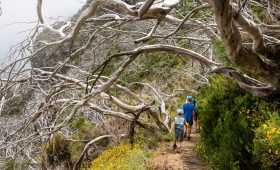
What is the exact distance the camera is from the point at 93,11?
5645 mm

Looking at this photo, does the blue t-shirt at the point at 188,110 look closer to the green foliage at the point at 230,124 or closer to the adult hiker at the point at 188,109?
the adult hiker at the point at 188,109

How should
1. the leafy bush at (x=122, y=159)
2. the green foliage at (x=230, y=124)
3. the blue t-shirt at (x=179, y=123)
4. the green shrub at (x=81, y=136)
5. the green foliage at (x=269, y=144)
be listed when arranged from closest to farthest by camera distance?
1. the green foliage at (x=269, y=144)
2. the green foliage at (x=230, y=124)
3. the leafy bush at (x=122, y=159)
4. the blue t-shirt at (x=179, y=123)
5. the green shrub at (x=81, y=136)

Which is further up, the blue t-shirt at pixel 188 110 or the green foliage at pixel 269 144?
the blue t-shirt at pixel 188 110

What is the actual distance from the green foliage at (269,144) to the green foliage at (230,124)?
0.61 metres

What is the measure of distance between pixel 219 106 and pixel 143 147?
2.96 meters

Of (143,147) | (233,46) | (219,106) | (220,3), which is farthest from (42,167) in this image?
(220,3)

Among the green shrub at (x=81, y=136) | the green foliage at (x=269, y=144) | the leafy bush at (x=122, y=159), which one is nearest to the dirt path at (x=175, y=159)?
the leafy bush at (x=122, y=159)

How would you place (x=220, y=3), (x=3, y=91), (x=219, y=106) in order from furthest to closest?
(x=219, y=106), (x=3, y=91), (x=220, y=3)

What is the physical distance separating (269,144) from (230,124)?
1.70 m

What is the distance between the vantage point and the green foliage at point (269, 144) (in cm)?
523

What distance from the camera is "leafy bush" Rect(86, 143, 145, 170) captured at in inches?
356

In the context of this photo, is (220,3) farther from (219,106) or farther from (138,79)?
(138,79)

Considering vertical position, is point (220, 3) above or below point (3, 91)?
above

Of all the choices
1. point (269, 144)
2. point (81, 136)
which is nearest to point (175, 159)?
point (269, 144)
